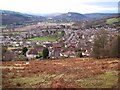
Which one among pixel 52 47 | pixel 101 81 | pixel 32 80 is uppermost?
pixel 101 81

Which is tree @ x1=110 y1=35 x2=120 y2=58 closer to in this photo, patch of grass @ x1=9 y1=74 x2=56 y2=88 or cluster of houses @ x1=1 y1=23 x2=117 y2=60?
cluster of houses @ x1=1 y1=23 x2=117 y2=60

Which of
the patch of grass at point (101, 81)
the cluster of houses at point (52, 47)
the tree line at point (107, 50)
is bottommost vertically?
the cluster of houses at point (52, 47)

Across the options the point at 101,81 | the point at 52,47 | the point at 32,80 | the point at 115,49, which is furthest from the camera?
the point at 52,47

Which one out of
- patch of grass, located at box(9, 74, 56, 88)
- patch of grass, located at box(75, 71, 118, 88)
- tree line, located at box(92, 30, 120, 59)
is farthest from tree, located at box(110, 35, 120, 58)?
patch of grass, located at box(9, 74, 56, 88)

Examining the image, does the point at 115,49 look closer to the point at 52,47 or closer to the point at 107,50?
the point at 107,50

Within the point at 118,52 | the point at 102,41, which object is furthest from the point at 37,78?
the point at 102,41

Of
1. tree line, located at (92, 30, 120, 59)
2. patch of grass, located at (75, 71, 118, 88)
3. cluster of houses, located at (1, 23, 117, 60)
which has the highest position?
patch of grass, located at (75, 71, 118, 88)

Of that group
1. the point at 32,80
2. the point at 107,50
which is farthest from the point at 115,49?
the point at 32,80

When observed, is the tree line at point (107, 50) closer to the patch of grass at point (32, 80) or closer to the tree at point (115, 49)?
the tree at point (115, 49)

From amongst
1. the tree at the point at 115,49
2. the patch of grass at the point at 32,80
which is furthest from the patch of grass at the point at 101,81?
the tree at the point at 115,49
